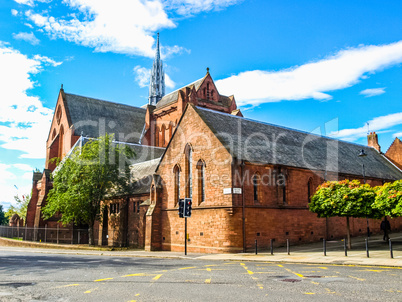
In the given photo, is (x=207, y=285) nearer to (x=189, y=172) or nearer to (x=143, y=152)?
(x=189, y=172)

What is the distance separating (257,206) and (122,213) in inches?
608

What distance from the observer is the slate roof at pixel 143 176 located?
3398 cm

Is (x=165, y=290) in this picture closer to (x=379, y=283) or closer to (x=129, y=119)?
(x=379, y=283)

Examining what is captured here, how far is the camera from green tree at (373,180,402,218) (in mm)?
20969

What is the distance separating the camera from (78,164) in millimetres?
32375

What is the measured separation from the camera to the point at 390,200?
2147 cm

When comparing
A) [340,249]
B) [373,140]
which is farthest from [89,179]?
[373,140]

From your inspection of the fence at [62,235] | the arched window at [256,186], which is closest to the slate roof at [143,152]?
the fence at [62,235]

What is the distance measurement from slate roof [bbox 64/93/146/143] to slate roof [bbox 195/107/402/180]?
30.1m

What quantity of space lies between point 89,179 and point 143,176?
6.40 meters

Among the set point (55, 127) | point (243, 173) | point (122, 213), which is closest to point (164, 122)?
point (55, 127)

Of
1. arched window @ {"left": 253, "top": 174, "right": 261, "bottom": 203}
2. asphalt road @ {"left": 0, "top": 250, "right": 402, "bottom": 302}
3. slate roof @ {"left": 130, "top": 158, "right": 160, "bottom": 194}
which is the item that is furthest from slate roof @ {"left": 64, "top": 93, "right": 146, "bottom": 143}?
asphalt road @ {"left": 0, "top": 250, "right": 402, "bottom": 302}

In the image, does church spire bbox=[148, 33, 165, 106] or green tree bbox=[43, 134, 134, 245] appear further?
church spire bbox=[148, 33, 165, 106]

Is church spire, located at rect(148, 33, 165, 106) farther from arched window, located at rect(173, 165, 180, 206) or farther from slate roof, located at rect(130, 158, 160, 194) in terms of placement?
arched window, located at rect(173, 165, 180, 206)
